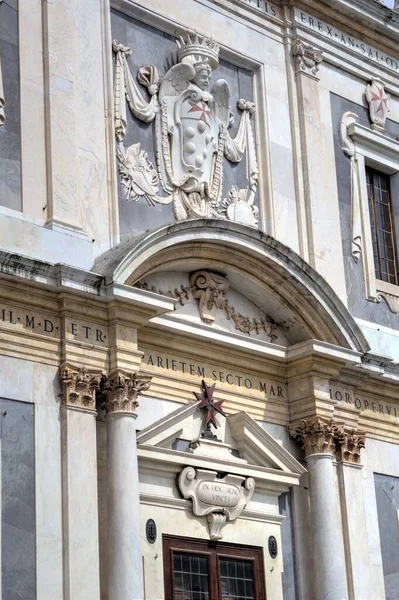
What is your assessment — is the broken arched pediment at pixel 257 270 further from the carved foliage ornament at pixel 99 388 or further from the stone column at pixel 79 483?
the stone column at pixel 79 483

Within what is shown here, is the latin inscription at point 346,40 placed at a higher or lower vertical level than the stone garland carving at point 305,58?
higher

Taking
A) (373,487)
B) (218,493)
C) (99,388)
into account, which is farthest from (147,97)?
(373,487)

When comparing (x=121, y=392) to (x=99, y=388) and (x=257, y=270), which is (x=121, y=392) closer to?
(x=99, y=388)

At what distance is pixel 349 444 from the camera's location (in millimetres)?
20875

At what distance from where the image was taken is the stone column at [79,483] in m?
16.7

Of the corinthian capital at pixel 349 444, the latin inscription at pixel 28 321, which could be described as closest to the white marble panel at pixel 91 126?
the latin inscription at pixel 28 321

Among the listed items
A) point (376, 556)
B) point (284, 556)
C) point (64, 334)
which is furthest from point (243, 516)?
point (64, 334)

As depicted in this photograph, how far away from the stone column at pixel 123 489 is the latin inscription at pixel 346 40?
25.0 ft

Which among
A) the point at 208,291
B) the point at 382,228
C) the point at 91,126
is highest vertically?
the point at 382,228

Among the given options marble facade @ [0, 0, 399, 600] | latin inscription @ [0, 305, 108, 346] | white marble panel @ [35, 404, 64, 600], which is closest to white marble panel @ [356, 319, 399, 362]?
Result: marble facade @ [0, 0, 399, 600]

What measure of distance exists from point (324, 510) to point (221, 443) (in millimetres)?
1740

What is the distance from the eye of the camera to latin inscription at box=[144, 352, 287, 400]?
19172 mm

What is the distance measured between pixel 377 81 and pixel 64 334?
29.5ft

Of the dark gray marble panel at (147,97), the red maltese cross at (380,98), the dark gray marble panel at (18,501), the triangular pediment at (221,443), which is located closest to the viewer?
the dark gray marble panel at (18,501)
